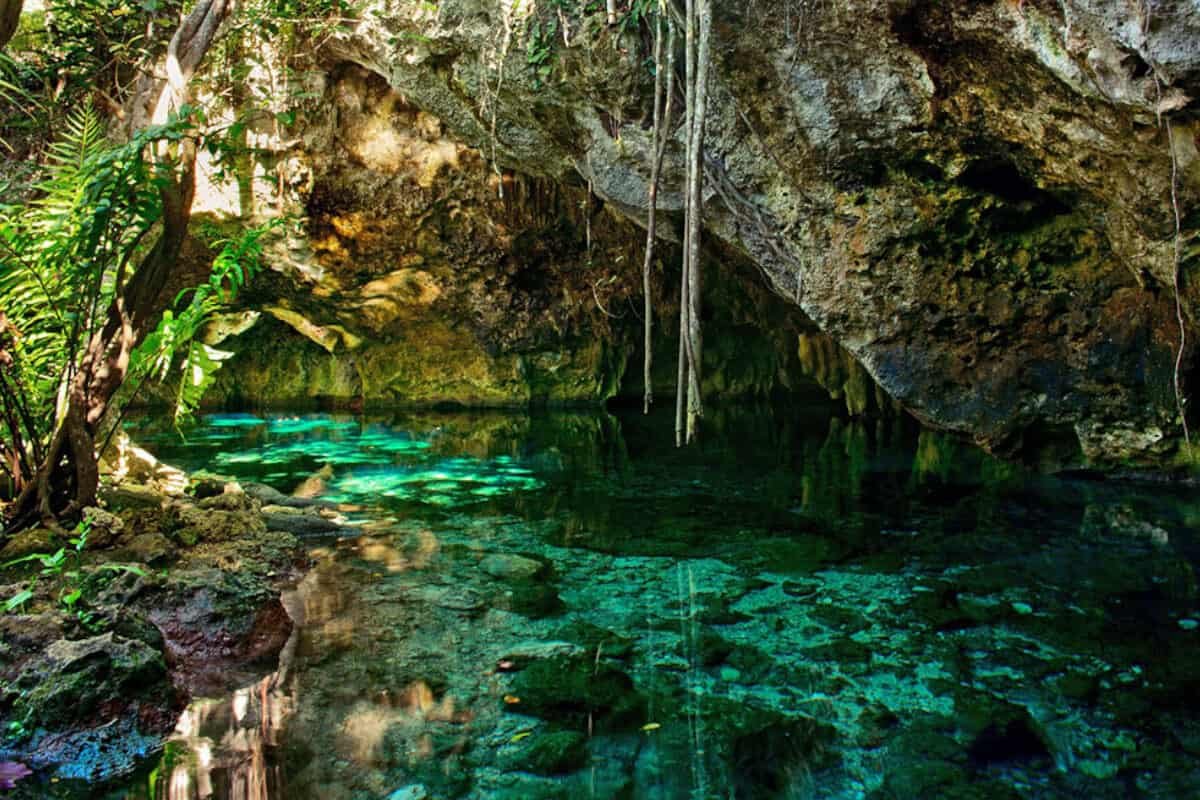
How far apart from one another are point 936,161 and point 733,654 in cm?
313

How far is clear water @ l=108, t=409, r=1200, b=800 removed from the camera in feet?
6.75

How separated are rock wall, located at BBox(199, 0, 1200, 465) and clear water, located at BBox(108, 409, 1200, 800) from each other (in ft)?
2.94

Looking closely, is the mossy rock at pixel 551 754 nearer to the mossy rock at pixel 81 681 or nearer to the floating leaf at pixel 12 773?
Answer: the mossy rock at pixel 81 681

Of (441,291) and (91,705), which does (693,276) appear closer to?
(91,705)

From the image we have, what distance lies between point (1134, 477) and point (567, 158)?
15.9 ft

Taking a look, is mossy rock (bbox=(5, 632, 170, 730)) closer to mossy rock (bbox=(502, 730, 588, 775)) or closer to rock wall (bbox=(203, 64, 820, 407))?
mossy rock (bbox=(502, 730, 588, 775))

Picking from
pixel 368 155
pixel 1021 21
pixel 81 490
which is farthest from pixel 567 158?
pixel 81 490

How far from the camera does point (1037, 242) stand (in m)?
4.84

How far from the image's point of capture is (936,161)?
4488mm

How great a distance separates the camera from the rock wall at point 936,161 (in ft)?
11.4

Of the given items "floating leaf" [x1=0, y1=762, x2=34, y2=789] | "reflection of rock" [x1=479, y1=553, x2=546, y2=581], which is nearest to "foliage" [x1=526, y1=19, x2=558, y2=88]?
"reflection of rock" [x1=479, y1=553, x2=546, y2=581]

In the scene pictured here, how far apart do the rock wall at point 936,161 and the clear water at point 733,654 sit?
90cm

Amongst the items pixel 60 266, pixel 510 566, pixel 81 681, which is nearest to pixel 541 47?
pixel 60 266

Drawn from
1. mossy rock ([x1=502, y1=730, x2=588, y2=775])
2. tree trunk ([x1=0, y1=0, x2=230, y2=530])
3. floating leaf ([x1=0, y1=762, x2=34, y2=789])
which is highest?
tree trunk ([x1=0, y1=0, x2=230, y2=530])
